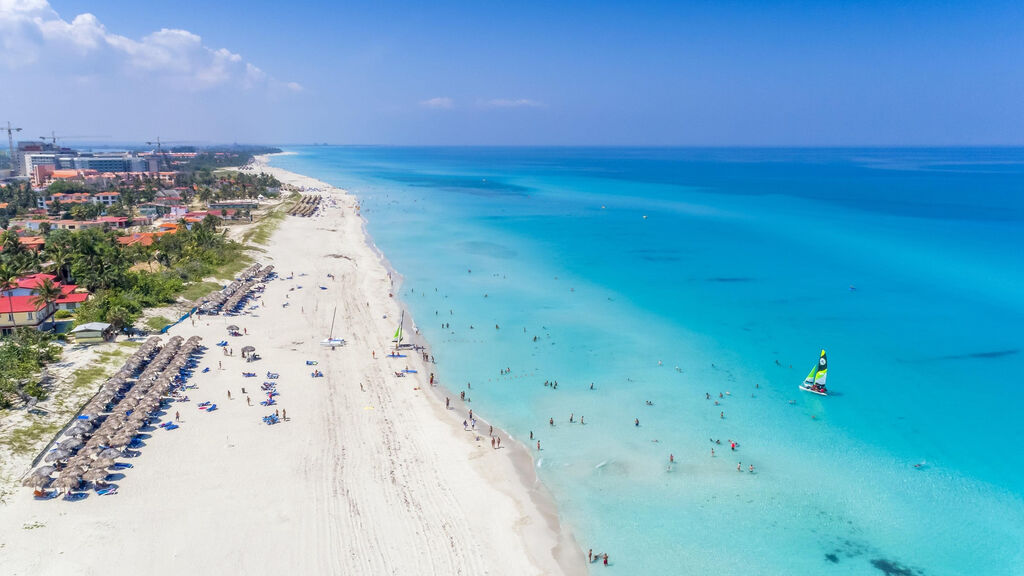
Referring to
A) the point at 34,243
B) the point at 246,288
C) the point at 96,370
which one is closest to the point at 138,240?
the point at 34,243

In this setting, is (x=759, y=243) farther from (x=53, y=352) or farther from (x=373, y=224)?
(x=53, y=352)

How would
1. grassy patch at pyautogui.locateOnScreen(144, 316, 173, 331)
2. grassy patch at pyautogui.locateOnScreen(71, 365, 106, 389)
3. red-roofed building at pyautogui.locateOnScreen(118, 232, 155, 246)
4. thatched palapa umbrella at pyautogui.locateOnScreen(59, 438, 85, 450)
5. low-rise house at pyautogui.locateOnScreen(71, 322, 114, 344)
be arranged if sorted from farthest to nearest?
red-roofed building at pyautogui.locateOnScreen(118, 232, 155, 246)
grassy patch at pyautogui.locateOnScreen(144, 316, 173, 331)
low-rise house at pyautogui.locateOnScreen(71, 322, 114, 344)
grassy patch at pyautogui.locateOnScreen(71, 365, 106, 389)
thatched palapa umbrella at pyautogui.locateOnScreen(59, 438, 85, 450)

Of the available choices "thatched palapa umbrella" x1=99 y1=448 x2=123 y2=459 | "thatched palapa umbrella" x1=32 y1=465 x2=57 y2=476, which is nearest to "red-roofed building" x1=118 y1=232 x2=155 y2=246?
"thatched palapa umbrella" x1=99 y1=448 x2=123 y2=459

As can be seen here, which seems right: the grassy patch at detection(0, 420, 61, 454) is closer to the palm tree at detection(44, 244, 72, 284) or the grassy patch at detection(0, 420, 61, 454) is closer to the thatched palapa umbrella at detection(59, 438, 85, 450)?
the thatched palapa umbrella at detection(59, 438, 85, 450)

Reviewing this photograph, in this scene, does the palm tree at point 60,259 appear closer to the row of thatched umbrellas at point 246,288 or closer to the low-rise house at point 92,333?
the row of thatched umbrellas at point 246,288

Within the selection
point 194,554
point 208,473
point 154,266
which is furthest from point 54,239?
point 194,554
